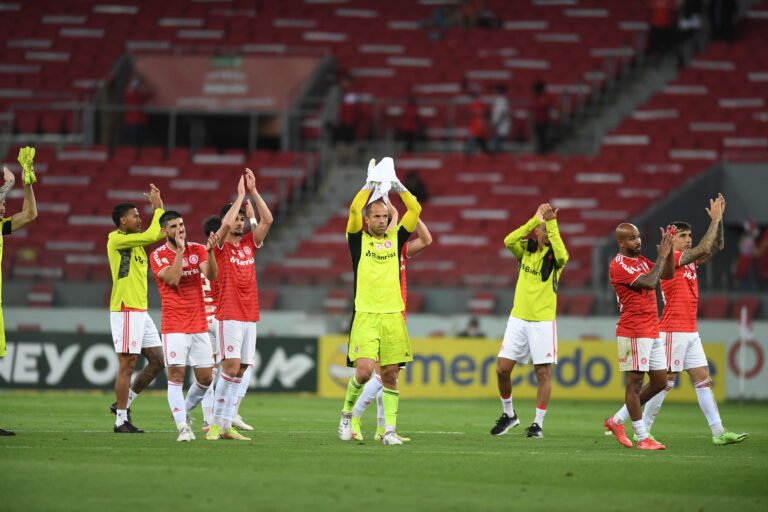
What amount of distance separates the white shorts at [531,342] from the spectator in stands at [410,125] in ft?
60.5

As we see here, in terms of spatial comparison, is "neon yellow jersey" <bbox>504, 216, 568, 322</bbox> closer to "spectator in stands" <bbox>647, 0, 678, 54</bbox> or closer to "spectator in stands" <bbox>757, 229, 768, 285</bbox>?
"spectator in stands" <bbox>757, 229, 768, 285</bbox>

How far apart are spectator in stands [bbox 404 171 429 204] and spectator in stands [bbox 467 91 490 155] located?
2.79m

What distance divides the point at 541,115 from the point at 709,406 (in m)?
20.0

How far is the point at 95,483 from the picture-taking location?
10.4m

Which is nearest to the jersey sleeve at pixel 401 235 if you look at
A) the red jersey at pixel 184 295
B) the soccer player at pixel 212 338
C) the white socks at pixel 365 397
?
the white socks at pixel 365 397

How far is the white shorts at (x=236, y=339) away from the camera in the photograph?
14627 millimetres

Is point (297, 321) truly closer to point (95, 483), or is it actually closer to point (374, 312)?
point (374, 312)

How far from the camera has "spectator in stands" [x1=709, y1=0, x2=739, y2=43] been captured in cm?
3756

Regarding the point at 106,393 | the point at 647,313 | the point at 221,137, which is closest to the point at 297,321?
the point at 106,393

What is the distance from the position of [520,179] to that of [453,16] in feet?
26.7

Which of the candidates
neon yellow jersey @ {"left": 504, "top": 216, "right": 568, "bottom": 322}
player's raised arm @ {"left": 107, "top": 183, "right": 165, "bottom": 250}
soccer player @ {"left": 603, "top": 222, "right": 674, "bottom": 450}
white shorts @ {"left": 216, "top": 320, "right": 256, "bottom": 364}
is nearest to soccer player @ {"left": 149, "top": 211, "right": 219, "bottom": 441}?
player's raised arm @ {"left": 107, "top": 183, "right": 165, "bottom": 250}

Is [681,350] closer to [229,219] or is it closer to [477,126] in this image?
[229,219]

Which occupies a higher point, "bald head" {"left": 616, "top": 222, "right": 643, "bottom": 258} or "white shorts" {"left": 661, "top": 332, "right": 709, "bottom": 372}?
"bald head" {"left": 616, "top": 222, "right": 643, "bottom": 258}

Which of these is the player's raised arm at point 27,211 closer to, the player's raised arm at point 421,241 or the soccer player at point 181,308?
the soccer player at point 181,308
